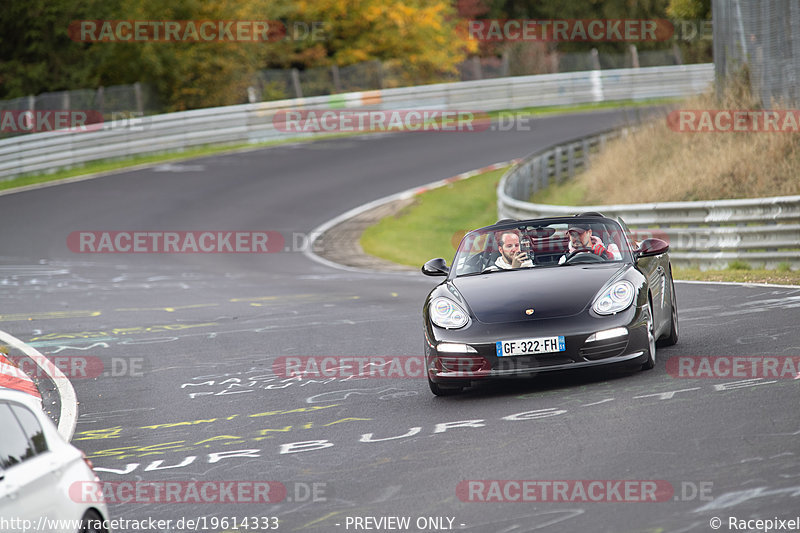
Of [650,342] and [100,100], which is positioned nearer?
[650,342]

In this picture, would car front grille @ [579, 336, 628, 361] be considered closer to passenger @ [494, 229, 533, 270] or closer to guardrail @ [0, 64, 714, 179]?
passenger @ [494, 229, 533, 270]

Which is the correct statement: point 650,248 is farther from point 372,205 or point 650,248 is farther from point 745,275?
point 372,205

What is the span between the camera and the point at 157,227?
25.5 metres

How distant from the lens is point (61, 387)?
437 inches

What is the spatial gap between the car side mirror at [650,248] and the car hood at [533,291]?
1.57 feet

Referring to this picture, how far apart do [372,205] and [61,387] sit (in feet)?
59.1

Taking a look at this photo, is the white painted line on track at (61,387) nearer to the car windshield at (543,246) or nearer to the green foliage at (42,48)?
the car windshield at (543,246)

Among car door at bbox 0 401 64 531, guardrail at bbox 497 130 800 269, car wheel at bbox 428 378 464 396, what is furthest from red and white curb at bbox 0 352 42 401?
guardrail at bbox 497 130 800 269

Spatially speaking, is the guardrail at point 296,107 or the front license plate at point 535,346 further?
the guardrail at point 296,107

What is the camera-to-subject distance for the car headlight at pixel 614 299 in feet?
29.7

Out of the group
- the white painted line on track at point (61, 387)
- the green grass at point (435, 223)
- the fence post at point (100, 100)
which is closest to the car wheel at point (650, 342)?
the white painted line on track at point (61, 387)

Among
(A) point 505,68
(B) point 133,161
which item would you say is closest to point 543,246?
(B) point 133,161

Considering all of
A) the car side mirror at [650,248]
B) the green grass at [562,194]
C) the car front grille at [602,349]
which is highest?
the car side mirror at [650,248]

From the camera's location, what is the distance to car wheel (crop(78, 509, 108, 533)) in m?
5.48
